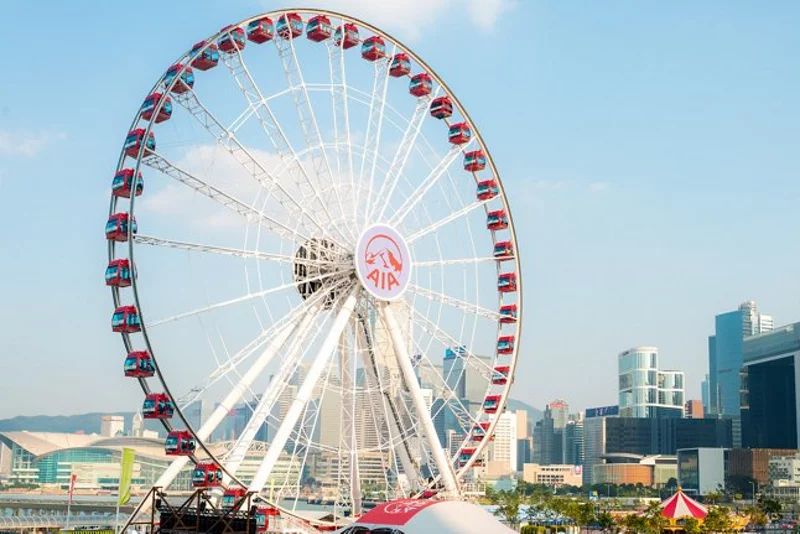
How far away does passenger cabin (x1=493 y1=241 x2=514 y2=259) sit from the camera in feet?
240

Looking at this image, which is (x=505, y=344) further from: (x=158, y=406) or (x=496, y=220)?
(x=158, y=406)

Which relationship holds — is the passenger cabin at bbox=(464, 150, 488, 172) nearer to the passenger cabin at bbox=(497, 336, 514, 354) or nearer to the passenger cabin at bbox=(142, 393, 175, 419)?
the passenger cabin at bbox=(497, 336, 514, 354)

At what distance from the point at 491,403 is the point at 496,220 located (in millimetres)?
11908

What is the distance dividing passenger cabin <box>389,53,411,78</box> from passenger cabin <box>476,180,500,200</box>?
9.09 meters

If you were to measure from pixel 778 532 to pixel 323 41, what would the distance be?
113 meters

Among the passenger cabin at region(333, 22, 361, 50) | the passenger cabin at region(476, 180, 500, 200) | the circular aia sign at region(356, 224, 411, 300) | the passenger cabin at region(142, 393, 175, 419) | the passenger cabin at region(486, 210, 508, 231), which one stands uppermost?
the passenger cabin at region(333, 22, 361, 50)

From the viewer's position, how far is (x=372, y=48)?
67.4 m

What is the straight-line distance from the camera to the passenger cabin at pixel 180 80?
57531 millimetres

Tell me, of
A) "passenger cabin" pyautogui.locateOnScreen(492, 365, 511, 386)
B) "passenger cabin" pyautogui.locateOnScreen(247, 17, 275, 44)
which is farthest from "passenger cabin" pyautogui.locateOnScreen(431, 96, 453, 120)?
"passenger cabin" pyautogui.locateOnScreen(492, 365, 511, 386)

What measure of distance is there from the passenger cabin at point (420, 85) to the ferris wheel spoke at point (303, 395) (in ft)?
50.8

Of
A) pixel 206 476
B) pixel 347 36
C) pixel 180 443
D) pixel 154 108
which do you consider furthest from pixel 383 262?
pixel 206 476

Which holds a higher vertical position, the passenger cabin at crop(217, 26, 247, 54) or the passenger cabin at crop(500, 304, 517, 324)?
the passenger cabin at crop(217, 26, 247, 54)

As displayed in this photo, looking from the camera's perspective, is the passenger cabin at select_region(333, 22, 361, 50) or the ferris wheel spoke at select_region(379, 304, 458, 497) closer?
the ferris wheel spoke at select_region(379, 304, 458, 497)

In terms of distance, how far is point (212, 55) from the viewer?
59.5 meters
